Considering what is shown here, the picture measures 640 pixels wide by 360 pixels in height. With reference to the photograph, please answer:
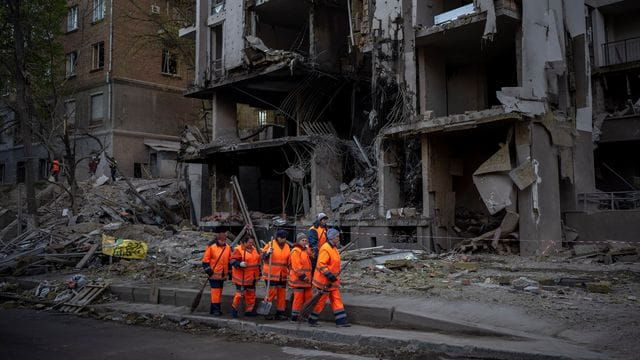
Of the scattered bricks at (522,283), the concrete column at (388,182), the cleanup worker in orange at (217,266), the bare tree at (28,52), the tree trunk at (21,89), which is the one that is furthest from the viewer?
the bare tree at (28,52)

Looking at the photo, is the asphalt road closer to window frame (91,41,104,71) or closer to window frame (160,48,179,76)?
window frame (91,41,104,71)

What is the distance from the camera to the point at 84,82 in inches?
1469

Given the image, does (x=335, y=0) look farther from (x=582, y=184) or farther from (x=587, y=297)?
(x=587, y=297)

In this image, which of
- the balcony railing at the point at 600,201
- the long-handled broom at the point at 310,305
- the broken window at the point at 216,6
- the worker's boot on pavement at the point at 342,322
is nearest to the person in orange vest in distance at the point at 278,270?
the long-handled broom at the point at 310,305

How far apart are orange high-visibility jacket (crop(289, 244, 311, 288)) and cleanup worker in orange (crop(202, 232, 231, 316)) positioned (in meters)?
1.65

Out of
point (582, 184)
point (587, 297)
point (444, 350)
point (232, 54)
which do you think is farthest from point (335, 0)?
point (444, 350)

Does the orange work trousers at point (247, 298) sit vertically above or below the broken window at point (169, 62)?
below

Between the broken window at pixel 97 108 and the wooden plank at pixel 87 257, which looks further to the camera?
the broken window at pixel 97 108

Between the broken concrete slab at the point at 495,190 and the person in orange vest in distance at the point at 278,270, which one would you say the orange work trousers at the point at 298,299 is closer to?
the person in orange vest in distance at the point at 278,270

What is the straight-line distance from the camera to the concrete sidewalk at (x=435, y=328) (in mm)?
7430

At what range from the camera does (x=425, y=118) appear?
61.9ft

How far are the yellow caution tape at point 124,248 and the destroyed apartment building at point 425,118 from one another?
5.76 m

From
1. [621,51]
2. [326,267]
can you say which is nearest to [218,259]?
[326,267]

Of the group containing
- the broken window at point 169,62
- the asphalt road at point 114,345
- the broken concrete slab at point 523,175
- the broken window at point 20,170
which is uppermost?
the broken window at point 169,62
